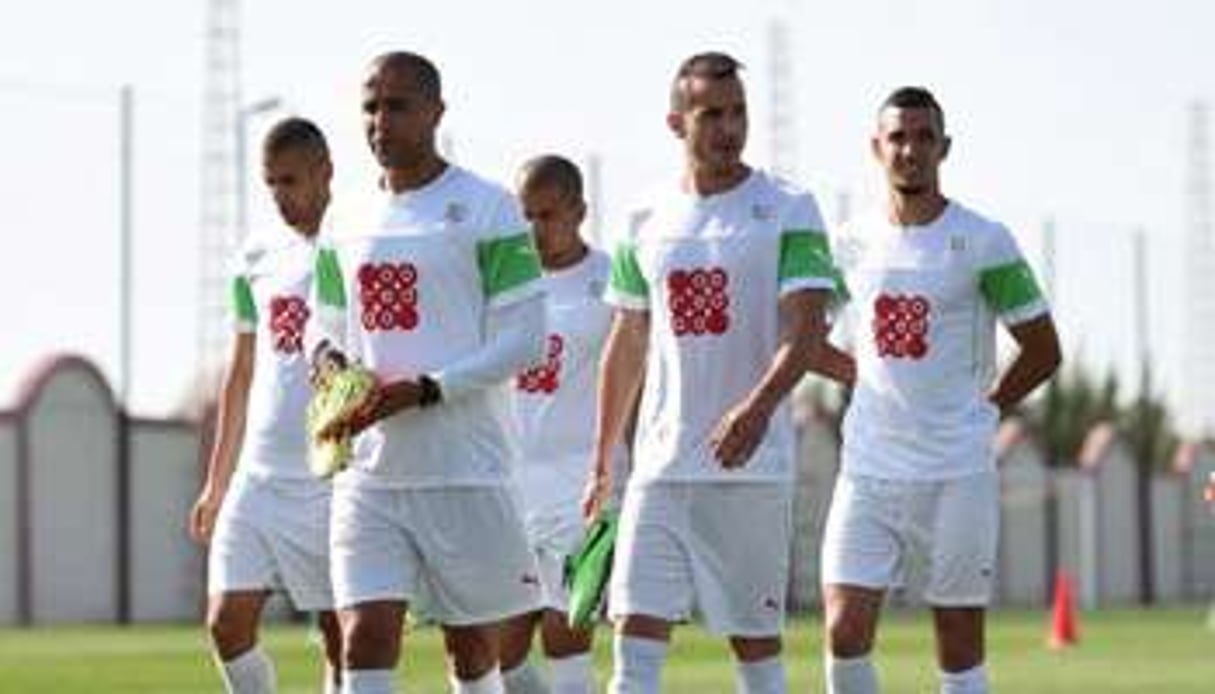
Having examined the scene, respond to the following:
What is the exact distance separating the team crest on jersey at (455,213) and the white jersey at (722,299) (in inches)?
47.7

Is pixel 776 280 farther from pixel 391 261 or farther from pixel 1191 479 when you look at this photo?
pixel 1191 479

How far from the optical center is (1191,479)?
6256 centimetres

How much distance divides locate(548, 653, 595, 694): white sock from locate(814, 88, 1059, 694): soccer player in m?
2.37

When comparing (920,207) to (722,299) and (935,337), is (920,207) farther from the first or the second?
(722,299)

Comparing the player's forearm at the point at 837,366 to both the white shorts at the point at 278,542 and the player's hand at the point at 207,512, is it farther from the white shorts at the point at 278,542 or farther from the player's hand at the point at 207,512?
the player's hand at the point at 207,512

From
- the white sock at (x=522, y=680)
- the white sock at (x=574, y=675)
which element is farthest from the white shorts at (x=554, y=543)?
the white sock at (x=522, y=680)

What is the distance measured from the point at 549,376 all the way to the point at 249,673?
2.51 metres

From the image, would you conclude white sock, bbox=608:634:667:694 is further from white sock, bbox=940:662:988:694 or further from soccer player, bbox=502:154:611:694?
soccer player, bbox=502:154:611:694

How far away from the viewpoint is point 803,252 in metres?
11.5

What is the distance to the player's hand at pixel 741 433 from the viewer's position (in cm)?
1105

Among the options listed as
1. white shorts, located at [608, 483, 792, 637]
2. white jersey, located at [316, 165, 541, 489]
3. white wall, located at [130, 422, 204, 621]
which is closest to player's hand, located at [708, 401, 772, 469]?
white shorts, located at [608, 483, 792, 637]

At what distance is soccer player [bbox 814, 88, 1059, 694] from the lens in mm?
12594

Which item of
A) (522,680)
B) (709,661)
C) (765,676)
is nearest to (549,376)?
(522,680)

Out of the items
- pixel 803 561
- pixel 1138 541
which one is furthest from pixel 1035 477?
pixel 803 561
